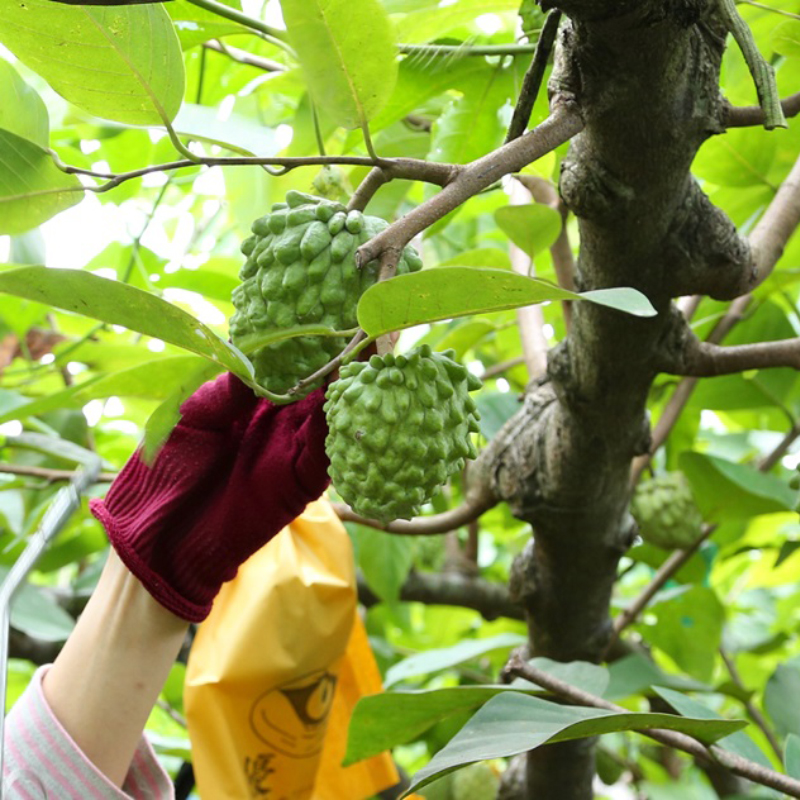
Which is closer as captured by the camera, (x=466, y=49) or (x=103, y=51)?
(x=103, y=51)

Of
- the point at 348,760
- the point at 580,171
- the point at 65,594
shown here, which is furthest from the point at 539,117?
the point at 65,594

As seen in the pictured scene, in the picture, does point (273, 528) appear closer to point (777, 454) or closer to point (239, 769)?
point (239, 769)

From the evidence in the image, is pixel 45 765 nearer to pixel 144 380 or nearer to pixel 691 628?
pixel 144 380

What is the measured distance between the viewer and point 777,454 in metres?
1.48

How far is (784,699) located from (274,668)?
62cm

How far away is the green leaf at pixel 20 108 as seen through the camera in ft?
2.36

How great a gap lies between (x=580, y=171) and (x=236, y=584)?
2.56 ft

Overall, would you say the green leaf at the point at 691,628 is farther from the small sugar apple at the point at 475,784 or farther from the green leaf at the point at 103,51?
the green leaf at the point at 103,51

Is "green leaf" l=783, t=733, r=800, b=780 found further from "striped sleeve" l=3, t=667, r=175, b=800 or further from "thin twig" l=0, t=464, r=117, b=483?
"thin twig" l=0, t=464, r=117, b=483

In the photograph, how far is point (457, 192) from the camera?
22.4 inches

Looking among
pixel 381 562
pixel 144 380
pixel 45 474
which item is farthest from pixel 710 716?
pixel 45 474

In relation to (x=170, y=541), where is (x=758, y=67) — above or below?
above

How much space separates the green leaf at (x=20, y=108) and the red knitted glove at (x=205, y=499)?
249mm

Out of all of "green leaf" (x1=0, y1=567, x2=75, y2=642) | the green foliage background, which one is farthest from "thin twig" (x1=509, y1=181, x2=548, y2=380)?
"green leaf" (x1=0, y1=567, x2=75, y2=642)
